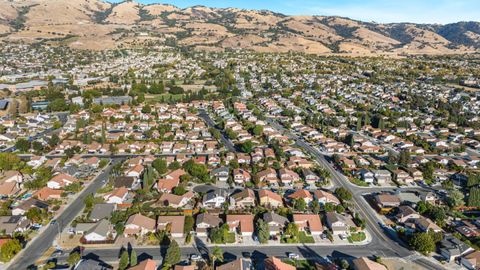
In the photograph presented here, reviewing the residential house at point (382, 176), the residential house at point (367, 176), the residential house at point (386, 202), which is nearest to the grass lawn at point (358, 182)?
the residential house at point (367, 176)

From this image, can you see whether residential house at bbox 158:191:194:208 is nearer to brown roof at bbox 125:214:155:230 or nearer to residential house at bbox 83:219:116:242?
brown roof at bbox 125:214:155:230

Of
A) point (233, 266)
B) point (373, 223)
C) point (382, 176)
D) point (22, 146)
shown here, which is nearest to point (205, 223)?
point (233, 266)

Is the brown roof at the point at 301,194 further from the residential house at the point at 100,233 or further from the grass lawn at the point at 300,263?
the residential house at the point at 100,233

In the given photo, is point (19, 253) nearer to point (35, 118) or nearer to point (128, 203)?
point (128, 203)

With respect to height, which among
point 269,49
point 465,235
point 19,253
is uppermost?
point 269,49

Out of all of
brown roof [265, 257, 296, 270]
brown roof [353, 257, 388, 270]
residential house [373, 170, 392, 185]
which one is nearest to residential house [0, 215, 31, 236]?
brown roof [265, 257, 296, 270]

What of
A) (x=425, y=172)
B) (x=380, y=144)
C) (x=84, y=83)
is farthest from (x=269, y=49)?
(x=425, y=172)
